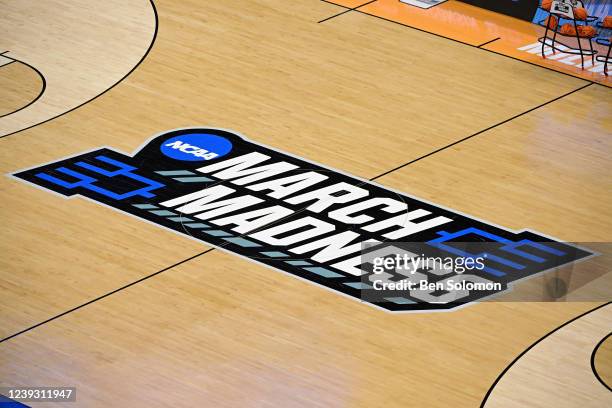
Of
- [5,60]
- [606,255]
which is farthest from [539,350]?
[5,60]

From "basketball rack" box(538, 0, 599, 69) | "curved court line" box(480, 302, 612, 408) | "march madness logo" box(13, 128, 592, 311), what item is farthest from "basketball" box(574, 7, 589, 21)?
"curved court line" box(480, 302, 612, 408)

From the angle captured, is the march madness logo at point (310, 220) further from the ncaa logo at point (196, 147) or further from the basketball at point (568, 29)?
the basketball at point (568, 29)

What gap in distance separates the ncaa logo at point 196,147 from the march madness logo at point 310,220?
0.01 m

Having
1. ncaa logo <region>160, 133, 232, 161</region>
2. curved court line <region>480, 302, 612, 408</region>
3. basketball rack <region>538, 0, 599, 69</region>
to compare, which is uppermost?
basketball rack <region>538, 0, 599, 69</region>

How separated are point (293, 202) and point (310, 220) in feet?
1.14

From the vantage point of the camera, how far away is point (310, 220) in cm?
1119

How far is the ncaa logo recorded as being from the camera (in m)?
12.1

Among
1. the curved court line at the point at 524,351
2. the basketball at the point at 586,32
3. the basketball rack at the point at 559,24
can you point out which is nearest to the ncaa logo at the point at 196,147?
the curved court line at the point at 524,351

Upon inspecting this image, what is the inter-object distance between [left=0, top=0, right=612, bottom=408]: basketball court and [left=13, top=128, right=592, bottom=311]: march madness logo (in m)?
0.03

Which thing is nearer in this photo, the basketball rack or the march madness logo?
the march madness logo

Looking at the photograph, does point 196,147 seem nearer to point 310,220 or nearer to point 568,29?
point 310,220

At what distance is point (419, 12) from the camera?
1625 centimetres

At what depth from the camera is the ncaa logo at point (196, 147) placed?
12125 mm

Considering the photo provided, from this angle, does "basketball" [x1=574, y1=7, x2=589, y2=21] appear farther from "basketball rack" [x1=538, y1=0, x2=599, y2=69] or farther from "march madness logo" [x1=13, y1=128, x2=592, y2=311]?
"march madness logo" [x1=13, y1=128, x2=592, y2=311]
